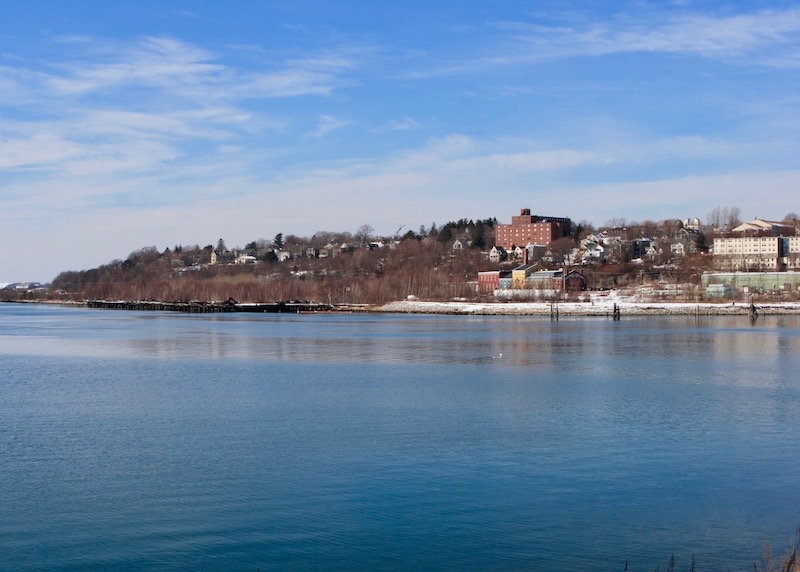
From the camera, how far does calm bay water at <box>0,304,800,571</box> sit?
358 inches

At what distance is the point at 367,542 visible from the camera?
9.29 metres

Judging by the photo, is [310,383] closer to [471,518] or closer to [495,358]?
[495,358]

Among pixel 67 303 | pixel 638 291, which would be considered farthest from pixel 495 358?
pixel 67 303

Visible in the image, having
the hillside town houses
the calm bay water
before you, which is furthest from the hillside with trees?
the calm bay water

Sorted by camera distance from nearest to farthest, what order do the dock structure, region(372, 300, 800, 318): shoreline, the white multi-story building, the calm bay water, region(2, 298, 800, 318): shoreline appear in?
the calm bay water → region(372, 300, 800, 318): shoreline → region(2, 298, 800, 318): shoreline → the dock structure → the white multi-story building

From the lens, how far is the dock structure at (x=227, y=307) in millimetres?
94938

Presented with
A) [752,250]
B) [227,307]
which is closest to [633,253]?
[752,250]

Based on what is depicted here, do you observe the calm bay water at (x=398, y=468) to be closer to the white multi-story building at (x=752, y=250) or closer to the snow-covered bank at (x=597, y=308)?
the snow-covered bank at (x=597, y=308)

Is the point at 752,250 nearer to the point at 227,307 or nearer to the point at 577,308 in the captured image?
the point at 577,308

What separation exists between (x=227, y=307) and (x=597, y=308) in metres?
44.5

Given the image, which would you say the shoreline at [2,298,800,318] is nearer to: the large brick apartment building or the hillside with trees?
the hillside with trees

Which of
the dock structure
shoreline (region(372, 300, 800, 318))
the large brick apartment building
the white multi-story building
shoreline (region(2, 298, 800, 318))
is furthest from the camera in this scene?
the large brick apartment building

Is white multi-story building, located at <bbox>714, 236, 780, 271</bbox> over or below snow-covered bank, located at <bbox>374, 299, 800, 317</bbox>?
over

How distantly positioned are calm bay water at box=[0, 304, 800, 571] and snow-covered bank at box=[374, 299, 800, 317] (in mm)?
44964
